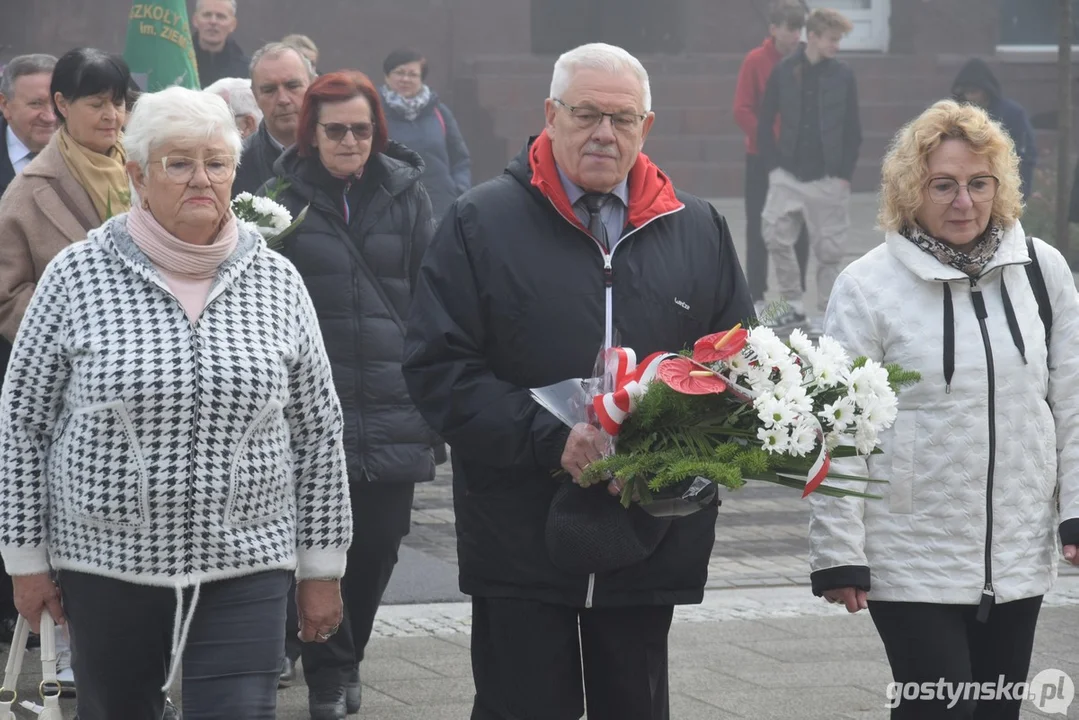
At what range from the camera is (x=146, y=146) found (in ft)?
13.5

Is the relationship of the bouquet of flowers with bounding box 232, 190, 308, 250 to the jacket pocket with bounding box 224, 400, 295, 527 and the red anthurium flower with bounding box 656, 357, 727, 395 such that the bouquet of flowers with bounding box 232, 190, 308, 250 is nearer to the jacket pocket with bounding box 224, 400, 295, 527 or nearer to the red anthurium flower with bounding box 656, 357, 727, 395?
the jacket pocket with bounding box 224, 400, 295, 527

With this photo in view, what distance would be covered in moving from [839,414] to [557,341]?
0.71 meters

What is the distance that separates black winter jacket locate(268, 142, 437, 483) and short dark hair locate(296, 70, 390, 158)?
0.26 feet

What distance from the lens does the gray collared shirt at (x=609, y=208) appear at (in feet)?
14.4

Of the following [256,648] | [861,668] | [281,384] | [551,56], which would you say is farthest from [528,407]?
[551,56]

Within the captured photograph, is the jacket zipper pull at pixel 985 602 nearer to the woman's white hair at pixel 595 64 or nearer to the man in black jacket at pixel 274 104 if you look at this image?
the woman's white hair at pixel 595 64

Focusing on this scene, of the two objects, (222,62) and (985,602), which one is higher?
(222,62)

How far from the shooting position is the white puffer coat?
4.45 metres

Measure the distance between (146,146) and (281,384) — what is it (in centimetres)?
63

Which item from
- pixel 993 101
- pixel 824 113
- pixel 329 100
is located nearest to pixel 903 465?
pixel 329 100

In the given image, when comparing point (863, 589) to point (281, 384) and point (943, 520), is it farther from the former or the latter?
point (281, 384)

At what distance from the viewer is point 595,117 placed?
4.33 metres

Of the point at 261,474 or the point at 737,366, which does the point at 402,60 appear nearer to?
the point at 261,474

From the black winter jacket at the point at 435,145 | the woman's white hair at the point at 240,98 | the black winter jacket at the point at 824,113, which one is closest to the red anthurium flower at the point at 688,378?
the woman's white hair at the point at 240,98
